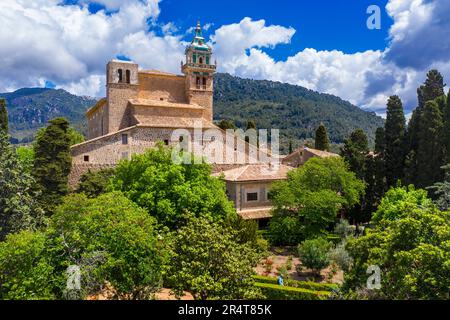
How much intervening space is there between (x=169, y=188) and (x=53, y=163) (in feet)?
41.0

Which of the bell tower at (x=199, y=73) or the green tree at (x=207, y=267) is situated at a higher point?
the bell tower at (x=199, y=73)

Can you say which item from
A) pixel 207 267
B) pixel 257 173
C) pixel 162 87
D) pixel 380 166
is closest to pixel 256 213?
pixel 257 173

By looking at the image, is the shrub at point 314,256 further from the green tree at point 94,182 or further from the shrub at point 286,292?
the green tree at point 94,182

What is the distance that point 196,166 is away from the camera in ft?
77.5

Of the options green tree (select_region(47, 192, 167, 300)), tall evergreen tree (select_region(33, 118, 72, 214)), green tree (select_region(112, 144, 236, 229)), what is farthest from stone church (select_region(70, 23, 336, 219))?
green tree (select_region(47, 192, 167, 300))

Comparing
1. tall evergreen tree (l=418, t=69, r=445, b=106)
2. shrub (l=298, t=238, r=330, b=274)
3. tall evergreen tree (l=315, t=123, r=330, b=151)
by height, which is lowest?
shrub (l=298, t=238, r=330, b=274)

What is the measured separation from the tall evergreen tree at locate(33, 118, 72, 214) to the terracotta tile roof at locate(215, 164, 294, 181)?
12747mm

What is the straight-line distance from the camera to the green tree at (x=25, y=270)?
447 inches

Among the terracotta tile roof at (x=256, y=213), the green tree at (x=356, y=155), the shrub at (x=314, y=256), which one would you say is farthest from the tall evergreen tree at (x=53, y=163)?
the green tree at (x=356, y=155)

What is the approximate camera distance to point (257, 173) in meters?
31.5

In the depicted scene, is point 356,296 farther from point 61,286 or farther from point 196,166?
point 196,166

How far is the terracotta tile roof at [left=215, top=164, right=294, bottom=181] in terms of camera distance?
100 feet

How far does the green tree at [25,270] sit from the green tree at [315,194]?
1807 centimetres

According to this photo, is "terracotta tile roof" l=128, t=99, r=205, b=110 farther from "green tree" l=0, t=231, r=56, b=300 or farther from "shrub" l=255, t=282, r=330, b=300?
"green tree" l=0, t=231, r=56, b=300
